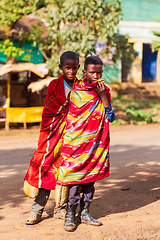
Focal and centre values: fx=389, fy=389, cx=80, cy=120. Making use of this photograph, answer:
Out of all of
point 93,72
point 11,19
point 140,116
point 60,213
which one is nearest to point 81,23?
point 11,19

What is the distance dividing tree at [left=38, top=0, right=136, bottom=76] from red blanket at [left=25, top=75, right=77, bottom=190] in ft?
28.8

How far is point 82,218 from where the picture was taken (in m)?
3.85

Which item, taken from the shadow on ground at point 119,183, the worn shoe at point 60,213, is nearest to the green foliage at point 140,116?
the shadow on ground at point 119,183

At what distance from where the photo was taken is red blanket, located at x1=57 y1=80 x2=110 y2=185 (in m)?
3.66

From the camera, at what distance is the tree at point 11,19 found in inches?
506

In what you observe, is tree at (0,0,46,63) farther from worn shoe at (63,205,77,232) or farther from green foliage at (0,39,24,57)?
worn shoe at (63,205,77,232)

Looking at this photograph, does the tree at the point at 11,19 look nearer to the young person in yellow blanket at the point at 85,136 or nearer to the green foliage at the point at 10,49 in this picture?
the green foliage at the point at 10,49

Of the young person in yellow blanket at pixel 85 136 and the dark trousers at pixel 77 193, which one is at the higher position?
the young person in yellow blanket at pixel 85 136

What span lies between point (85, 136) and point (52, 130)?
374 mm

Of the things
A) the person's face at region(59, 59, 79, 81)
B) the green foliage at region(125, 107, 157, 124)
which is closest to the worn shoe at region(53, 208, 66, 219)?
the person's face at region(59, 59, 79, 81)

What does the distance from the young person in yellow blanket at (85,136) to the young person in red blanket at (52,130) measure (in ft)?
0.42

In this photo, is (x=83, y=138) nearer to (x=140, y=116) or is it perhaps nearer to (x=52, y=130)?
(x=52, y=130)

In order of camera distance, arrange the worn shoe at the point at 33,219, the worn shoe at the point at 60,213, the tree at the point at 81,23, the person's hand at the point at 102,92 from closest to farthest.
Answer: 1. the person's hand at the point at 102,92
2. the worn shoe at the point at 33,219
3. the worn shoe at the point at 60,213
4. the tree at the point at 81,23

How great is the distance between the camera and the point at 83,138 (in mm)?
3680
